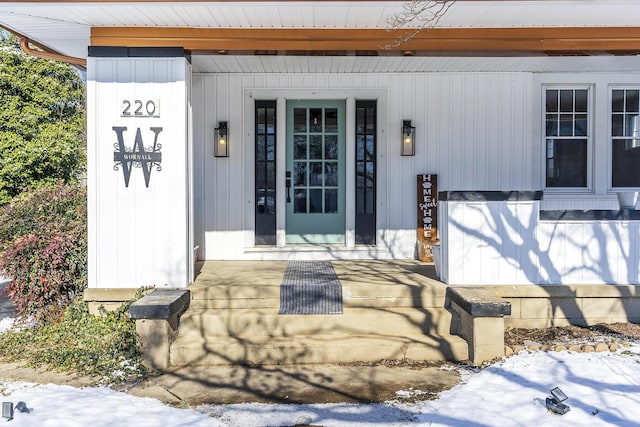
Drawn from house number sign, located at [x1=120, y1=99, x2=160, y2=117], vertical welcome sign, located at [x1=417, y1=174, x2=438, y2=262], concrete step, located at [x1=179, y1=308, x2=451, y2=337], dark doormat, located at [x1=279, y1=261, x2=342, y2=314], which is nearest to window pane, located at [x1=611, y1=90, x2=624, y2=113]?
vertical welcome sign, located at [x1=417, y1=174, x2=438, y2=262]

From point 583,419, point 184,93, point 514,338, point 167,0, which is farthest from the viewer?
point 184,93

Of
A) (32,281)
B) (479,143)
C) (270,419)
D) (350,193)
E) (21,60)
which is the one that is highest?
(21,60)

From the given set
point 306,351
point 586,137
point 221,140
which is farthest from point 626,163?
point 221,140

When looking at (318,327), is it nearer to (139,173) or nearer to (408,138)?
(139,173)

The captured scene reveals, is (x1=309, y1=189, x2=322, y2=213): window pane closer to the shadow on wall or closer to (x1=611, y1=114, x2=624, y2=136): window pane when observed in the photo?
the shadow on wall

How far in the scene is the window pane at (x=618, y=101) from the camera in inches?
248

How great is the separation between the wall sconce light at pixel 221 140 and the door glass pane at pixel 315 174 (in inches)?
44.3

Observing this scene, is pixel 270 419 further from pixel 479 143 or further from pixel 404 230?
pixel 479 143

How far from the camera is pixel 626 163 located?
636cm

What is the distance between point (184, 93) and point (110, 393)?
277cm

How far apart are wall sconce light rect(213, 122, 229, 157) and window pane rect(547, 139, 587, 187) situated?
4252 millimetres

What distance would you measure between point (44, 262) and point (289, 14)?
3359 millimetres

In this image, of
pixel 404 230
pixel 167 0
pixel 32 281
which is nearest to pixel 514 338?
pixel 404 230

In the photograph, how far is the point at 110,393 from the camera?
343 centimetres
